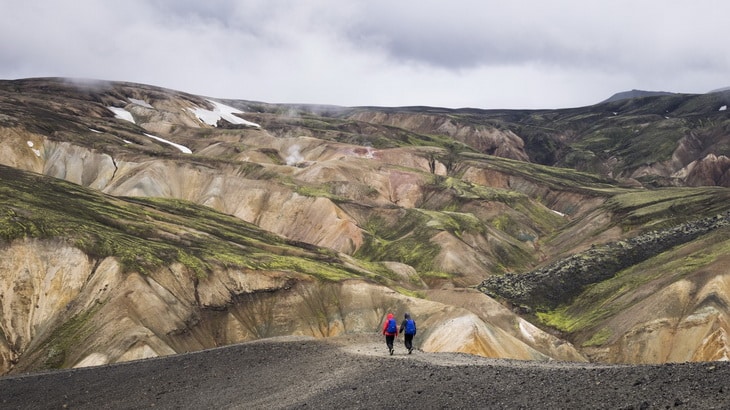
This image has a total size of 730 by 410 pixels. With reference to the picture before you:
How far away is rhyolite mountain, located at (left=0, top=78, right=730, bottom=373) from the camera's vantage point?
57.9 metres

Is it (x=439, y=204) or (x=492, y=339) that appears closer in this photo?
(x=492, y=339)

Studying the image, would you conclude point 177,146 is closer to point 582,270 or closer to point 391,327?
point 582,270

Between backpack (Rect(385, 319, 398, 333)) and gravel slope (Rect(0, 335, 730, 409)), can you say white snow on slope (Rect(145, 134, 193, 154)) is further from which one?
backpack (Rect(385, 319, 398, 333))

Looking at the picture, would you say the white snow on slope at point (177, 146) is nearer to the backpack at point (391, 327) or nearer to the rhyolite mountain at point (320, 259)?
the rhyolite mountain at point (320, 259)

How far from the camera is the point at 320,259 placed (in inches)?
3509

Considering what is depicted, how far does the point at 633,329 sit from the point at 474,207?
83842mm

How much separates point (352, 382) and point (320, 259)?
66.6 meters

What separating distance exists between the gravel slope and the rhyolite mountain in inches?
844

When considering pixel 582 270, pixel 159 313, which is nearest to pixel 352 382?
pixel 159 313

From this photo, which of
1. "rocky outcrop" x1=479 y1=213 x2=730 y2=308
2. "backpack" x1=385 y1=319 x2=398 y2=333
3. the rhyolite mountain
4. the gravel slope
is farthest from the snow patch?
"backpack" x1=385 y1=319 x2=398 y2=333

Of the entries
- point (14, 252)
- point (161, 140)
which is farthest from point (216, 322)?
point (161, 140)

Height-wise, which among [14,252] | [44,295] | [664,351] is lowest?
[664,351]

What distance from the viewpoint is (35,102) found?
604 feet

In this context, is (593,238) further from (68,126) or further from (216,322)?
(68,126)
